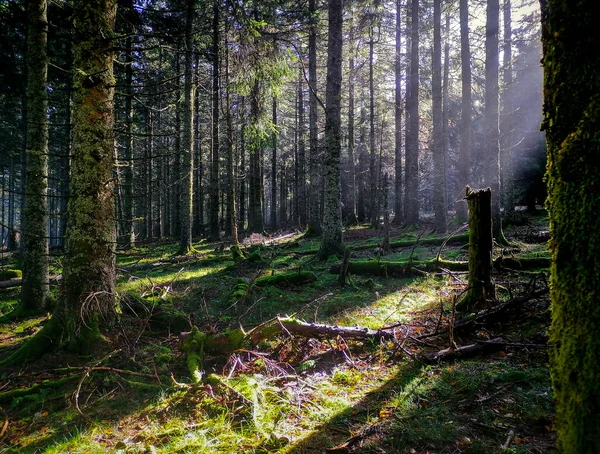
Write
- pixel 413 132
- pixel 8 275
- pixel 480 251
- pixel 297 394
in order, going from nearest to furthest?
pixel 297 394 → pixel 480 251 → pixel 8 275 → pixel 413 132

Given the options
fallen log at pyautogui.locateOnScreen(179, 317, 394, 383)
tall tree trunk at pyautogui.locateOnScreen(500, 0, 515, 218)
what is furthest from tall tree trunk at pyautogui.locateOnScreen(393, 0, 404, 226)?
fallen log at pyautogui.locateOnScreen(179, 317, 394, 383)

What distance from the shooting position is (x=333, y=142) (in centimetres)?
1013

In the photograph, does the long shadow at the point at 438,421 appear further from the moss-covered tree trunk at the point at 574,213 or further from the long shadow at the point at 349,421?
the moss-covered tree trunk at the point at 574,213

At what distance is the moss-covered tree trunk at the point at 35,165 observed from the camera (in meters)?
6.56

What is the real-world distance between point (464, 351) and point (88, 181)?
5.51 m

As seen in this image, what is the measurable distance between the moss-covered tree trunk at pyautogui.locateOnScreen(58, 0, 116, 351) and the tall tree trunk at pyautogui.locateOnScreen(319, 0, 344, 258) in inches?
253

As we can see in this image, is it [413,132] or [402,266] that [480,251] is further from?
[413,132]

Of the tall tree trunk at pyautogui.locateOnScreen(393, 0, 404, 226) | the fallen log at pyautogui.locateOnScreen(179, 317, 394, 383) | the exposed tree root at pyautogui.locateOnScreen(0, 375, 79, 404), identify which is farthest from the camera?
the tall tree trunk at pyautogui.locateOnScreen(393, 0, 404, 226)

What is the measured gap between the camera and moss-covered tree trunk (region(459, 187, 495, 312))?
536 centimetres

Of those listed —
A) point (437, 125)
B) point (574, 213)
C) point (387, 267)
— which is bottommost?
point (387, 267)

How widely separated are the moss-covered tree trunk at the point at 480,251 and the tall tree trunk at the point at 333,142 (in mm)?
5075

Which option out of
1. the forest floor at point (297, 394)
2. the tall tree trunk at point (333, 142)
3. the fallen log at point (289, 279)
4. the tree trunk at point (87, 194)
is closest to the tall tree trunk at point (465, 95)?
the tall tree trunk at point (333, 142)

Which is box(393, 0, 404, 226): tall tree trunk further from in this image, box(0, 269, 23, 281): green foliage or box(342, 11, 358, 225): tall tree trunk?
box(0, 269, 23, 281): green foliage

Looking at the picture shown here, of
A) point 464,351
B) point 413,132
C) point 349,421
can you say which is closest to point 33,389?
point 349,421
